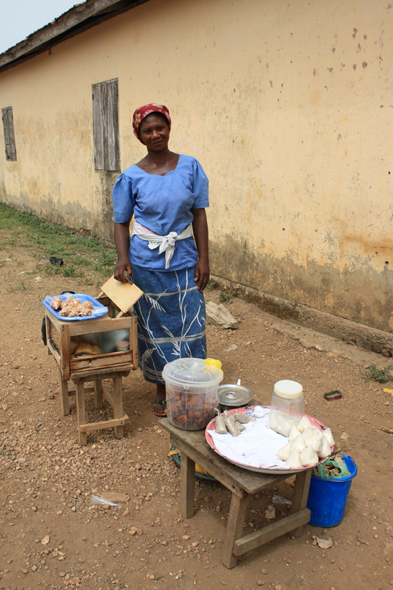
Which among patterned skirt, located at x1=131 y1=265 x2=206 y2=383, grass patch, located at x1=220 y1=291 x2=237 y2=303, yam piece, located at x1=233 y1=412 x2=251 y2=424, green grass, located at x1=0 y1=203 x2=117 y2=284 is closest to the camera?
yam piece, located at x1=233 y1=412 x2=251 y2=424

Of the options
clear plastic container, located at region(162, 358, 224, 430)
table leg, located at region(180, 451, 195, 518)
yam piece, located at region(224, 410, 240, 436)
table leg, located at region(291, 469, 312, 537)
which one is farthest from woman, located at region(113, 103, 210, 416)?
table leg, located at region(291, 469, 312, 537)

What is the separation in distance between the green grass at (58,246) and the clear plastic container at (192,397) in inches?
171

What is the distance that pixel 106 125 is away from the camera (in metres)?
7.84

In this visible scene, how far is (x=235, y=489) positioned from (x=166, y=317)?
142cm

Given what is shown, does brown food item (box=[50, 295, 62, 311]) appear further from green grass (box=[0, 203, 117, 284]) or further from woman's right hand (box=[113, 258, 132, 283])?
green grass (box=[0, 203, 117, 284])

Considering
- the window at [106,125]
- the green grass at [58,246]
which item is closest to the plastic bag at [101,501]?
the green grass at [58,246]

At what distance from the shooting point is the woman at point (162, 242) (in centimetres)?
295

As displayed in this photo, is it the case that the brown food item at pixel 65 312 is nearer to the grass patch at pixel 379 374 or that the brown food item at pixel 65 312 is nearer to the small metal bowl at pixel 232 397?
Result: the small metal bowl at pixel 232 397

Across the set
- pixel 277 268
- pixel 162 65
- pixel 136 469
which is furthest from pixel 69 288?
pixel 136 469

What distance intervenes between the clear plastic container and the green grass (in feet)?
14.2

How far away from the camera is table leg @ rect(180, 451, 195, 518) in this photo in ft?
7.80

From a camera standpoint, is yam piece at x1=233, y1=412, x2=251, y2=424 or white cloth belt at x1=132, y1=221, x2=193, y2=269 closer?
yam piece at x1=233, y1=412, x2=251, y2=424

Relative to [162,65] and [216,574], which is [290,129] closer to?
[162,65]

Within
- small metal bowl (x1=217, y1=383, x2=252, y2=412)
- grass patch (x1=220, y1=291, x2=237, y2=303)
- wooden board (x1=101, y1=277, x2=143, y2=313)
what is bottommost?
grass patch (x1=220, y1=291, x2=237, y2=303)
